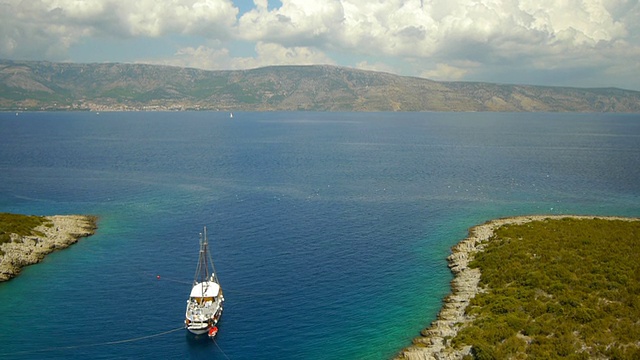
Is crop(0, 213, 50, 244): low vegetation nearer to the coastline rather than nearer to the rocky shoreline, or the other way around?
the rocky shoreline

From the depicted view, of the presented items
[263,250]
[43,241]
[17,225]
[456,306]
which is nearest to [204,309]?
[263,250]

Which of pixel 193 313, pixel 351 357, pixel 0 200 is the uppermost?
pixel 0 200

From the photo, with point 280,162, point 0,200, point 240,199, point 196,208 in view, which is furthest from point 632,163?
point 0,200

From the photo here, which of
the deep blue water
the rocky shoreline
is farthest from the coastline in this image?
the rocky shoreline

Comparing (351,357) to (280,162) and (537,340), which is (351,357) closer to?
(537,340)

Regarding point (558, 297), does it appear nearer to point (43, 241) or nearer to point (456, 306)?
point (456, 306)

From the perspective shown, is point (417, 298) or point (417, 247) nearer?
point (417, 298)
